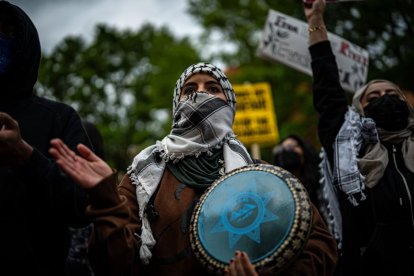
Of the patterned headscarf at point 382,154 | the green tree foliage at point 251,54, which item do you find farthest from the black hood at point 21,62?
the green tree foliage at point 251,54

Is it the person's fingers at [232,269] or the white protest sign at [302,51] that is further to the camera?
the white protest sign at [302,51]

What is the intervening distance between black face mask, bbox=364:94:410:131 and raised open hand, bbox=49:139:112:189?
2002 millimetres

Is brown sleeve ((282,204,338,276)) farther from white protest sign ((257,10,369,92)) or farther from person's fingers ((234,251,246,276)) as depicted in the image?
white protest sign ((257,10,369,92))

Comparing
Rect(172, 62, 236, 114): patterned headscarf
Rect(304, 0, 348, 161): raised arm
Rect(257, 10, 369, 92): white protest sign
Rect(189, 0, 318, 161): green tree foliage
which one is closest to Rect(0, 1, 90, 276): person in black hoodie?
Rect(172, 62, 236, 114): patterned headscarf

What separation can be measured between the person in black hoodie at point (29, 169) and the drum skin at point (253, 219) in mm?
475

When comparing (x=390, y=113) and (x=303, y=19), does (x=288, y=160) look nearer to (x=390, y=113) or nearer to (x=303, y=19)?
(x=390, y=113)

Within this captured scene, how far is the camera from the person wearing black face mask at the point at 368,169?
3156 mm

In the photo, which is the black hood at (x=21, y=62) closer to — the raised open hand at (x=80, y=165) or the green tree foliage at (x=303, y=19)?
the raised open hand at (x=80, y=165)

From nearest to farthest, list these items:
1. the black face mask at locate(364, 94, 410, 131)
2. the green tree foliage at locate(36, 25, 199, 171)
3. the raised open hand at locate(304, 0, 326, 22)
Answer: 1. the black face mask at locate(364, 94, 410, 131)
2. the raised open hand at locate(304, 0, 326, 22)
3. the green tree foliage at locate(36, 25, 199, 171)

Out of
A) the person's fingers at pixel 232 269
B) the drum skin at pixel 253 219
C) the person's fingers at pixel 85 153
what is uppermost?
the person's fingers at pixel 85 153

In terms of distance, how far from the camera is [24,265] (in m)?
1.96

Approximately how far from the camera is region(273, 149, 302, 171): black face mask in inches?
199

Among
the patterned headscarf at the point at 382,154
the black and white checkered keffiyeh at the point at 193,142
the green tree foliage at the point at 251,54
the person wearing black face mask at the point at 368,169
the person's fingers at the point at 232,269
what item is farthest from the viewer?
the green tree foliage at the point at 251,54

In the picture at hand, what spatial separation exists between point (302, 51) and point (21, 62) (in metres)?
2.73
